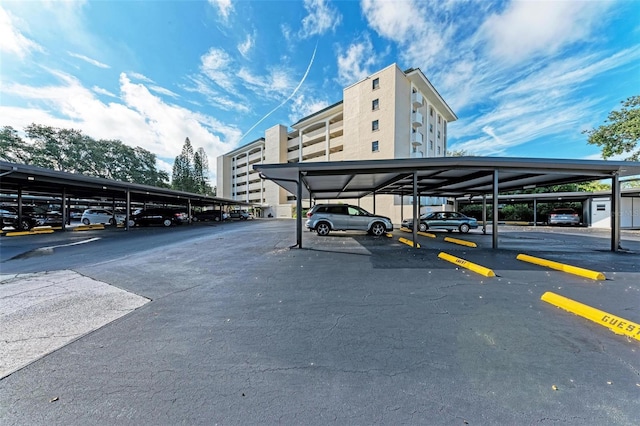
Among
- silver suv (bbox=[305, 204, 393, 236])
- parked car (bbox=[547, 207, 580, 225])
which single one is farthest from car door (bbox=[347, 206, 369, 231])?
parked car (bbox=[547, 207, 580, 225])

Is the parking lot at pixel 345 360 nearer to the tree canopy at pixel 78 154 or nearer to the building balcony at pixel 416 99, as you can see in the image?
the building balcony at pixel 416 99

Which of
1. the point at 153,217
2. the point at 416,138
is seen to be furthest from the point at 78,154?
the point at 416,138

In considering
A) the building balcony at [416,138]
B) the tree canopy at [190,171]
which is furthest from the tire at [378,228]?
the tree canopy at [190,171]

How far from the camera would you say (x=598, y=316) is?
3100 millimetres

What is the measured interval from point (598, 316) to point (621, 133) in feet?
90.4

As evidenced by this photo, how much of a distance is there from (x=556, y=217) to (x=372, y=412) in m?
28.4

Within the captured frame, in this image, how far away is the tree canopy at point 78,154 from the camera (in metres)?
30.1

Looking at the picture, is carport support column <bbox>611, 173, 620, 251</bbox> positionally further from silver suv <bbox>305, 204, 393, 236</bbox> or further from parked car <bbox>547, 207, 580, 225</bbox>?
parked car <bbox>547, 207, 580, 225</bbox>

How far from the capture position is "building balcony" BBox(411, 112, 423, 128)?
28.7 m

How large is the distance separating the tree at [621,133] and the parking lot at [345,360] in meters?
24.4

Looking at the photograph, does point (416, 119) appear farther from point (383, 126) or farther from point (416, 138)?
point (383, 126)

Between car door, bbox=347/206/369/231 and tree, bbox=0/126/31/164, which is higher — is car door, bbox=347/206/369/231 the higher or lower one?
the lower one

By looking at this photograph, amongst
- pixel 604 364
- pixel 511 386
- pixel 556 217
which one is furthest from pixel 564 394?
pixel 556 217

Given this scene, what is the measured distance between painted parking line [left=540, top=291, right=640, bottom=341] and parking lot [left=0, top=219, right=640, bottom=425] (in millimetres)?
119
